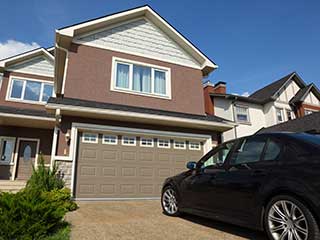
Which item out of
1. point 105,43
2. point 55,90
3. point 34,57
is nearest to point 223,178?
point 105,43

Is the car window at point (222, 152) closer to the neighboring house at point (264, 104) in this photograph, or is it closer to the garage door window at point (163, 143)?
the garage door window at point (163, 143)

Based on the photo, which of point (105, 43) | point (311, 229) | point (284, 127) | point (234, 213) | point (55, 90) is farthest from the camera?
point (284, 127)

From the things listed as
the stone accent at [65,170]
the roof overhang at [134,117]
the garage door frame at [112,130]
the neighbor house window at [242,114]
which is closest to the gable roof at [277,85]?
the neighbor house window at [242,114]

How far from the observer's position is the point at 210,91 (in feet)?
54.3

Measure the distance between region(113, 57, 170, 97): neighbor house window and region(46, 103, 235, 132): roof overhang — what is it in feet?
5.52

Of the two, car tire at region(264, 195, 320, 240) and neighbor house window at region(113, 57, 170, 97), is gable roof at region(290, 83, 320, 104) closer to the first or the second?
neighbor house window at region(113, 57, 170, 97)

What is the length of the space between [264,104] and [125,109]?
13768 mm

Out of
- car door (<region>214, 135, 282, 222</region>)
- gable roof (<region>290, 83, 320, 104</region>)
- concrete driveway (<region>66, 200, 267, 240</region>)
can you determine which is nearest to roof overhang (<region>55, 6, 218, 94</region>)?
concrete driveway (<region>66, 200, 267, 240</region>)

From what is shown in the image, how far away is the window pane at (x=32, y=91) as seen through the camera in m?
13.7

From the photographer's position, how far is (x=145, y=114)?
8.38 m

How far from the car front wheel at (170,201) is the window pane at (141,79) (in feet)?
18.0

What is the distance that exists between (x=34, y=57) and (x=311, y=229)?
1633 cm

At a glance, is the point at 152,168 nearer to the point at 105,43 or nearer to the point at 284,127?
the point at 105,43

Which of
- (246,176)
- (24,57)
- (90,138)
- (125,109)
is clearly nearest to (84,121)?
(90,138)
